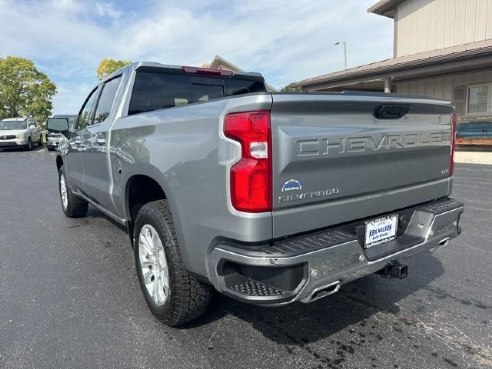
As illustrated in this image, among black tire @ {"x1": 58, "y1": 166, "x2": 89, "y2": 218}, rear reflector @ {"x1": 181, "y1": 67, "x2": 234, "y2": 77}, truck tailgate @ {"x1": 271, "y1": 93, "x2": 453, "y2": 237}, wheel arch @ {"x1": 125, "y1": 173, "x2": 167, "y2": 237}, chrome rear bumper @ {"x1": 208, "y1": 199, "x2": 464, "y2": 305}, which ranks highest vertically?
rear reflector @ {"x1": 181, "y1": 67, "x2": 234, "y2": 77}

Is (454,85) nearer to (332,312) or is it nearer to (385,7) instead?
(385,7)

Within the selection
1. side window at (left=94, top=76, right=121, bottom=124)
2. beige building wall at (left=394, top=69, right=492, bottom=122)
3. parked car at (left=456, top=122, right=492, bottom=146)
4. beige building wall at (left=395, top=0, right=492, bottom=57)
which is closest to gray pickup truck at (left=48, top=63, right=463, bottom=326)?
side window at (left=94, top=76, right=121, bottom=124)

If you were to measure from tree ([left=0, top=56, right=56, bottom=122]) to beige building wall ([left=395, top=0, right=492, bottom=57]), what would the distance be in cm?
2706

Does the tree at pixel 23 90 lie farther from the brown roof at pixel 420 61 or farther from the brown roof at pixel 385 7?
the brown roof at pixel 385 7

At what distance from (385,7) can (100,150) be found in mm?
18041

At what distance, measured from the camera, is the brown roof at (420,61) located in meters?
12.3

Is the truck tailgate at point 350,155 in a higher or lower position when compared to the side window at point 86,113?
lower

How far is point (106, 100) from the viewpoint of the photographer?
14.1 feet

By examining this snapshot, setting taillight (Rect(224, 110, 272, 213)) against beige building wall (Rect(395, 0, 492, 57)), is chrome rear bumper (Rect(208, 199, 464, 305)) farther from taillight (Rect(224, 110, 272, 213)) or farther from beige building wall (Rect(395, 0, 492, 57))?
beige building wall (Rect(395, 0, 492, 57))

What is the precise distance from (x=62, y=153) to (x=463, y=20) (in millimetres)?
15346

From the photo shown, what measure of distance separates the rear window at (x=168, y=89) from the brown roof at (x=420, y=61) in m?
10.8

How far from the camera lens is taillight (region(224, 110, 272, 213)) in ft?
6.89

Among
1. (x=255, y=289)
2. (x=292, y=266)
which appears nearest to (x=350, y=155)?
(x=292, y=266)

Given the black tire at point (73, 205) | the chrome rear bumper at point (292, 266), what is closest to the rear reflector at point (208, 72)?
the chrome rear bumper at point (292, 266)
